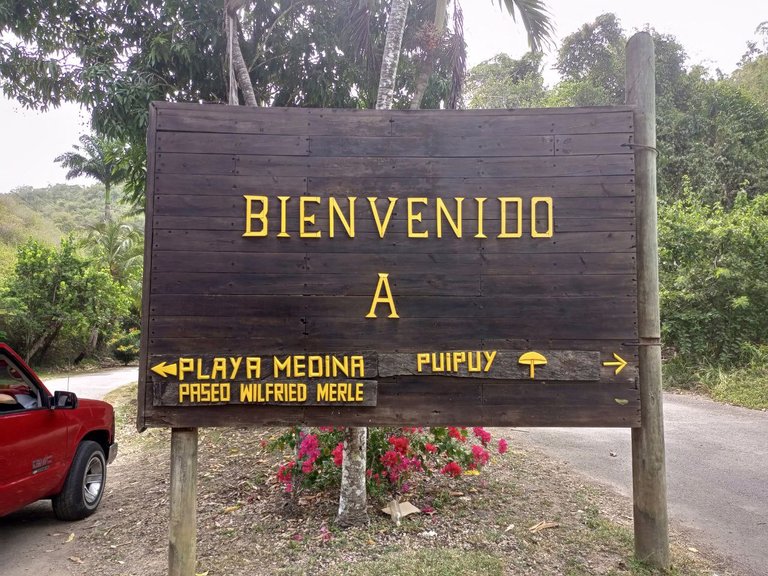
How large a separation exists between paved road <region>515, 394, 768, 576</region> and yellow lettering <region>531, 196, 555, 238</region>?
292cm

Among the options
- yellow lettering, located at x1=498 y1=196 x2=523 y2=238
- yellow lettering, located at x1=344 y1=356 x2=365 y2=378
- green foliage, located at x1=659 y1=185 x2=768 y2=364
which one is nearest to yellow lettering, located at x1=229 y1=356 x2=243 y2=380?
yellow lettering, located at x1=344 y1=356 x2=365 y2=378

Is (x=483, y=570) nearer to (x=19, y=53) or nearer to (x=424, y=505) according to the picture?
(x=424, y=505)

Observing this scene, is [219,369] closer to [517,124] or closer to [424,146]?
[424,146]

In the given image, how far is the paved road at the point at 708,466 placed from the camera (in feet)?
15.6

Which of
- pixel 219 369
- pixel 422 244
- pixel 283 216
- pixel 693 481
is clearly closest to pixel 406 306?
pixel 422 244

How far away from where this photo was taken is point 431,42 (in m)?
6.32

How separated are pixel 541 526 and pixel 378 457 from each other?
1610mm

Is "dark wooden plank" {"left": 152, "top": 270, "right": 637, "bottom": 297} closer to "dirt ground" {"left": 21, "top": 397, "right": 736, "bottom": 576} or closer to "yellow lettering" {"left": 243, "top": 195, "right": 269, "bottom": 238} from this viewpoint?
"yellow lettering" {"left": 243, "top": 195, "right": 269, "bottom": 238}

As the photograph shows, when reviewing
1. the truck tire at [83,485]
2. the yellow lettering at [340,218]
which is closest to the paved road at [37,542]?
the truck tire at [83,485]

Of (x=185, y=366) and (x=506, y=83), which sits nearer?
(x=185, y=366)

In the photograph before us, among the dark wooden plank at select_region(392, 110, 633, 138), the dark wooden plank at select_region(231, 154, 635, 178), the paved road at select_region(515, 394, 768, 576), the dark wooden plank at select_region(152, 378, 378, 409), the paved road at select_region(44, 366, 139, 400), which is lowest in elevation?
the paved road at select_region(44, 366, 139, 400)

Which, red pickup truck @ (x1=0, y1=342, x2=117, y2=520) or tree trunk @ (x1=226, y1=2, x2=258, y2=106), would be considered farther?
tree trunk @ (x1=226, y1=2, x2=258, y2=106)

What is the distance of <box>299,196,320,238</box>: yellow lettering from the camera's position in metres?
3.73

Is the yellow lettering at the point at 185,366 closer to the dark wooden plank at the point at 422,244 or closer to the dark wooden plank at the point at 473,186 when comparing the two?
the dark wooden plank at the point at 422,244
